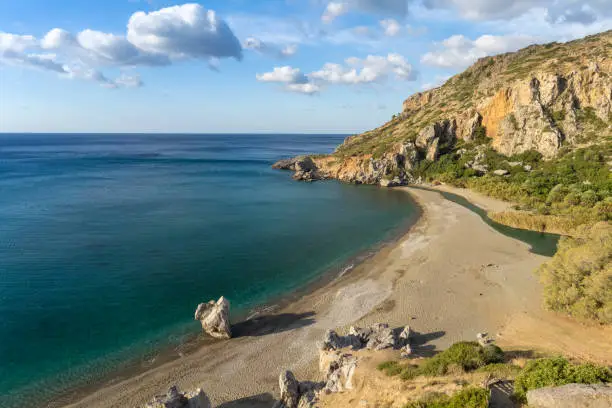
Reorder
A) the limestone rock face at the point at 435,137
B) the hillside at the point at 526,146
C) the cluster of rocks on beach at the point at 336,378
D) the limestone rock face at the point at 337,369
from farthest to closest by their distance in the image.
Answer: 1. the limestone rock face at the point at 435,137
2. the hillside at the point at 526,146
3. the limestone rock face at the point at 337,369
4. the cluster of rocks on beach at the point at 336,378

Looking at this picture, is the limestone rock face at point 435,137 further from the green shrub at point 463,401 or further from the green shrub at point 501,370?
the green shrub at point 463,401

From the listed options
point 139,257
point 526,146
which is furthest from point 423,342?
point 526,146

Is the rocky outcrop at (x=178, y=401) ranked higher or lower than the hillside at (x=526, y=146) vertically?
lower

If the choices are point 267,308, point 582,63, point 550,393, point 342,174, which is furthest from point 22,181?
point 582,63

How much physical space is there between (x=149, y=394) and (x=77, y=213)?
49082 mm

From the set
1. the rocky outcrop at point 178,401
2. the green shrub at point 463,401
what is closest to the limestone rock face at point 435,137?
the green shrub at point 463,401

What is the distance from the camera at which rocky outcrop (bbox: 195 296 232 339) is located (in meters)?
26.0

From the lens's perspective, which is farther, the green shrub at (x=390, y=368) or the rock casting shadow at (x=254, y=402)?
the rock casting shadow at (x=254, y=402)

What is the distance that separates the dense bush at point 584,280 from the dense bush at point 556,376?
1299cm

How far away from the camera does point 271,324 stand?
28266 mm

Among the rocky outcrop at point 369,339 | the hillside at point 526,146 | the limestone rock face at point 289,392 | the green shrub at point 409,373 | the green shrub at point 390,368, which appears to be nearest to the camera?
the green shrub at point 409,373

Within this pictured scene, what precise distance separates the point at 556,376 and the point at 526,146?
82.2 meters

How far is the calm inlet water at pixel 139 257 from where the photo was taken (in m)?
25.2

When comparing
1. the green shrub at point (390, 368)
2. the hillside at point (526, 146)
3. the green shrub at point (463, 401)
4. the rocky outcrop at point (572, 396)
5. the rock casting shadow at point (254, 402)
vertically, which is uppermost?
the hillside at point (526, 146)
